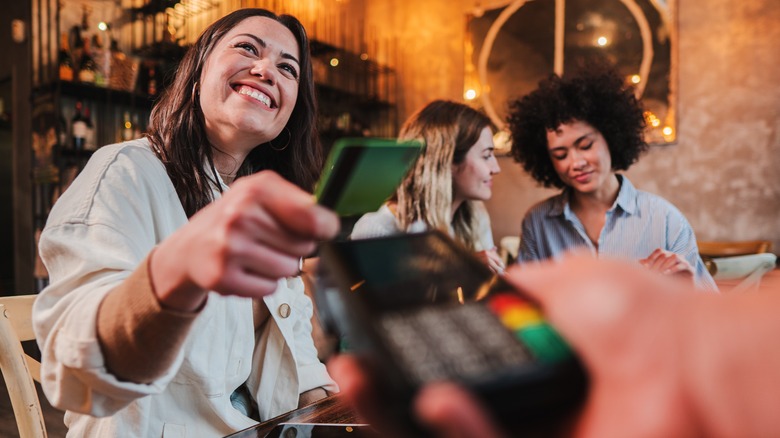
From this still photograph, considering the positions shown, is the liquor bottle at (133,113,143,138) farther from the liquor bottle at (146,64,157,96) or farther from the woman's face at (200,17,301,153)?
the woman's face at (200,17,301,153)

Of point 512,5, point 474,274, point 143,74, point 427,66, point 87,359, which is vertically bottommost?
point 87,359

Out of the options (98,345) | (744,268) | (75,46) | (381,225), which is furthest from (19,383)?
(75,46)

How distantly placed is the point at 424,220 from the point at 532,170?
663mm

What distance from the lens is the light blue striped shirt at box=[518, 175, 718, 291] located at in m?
1.99

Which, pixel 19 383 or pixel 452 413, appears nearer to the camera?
pixel 452 413

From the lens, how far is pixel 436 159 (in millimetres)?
2219

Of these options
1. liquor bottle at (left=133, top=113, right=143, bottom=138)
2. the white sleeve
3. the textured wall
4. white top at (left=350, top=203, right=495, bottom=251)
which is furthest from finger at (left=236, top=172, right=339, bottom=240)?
the textured wall

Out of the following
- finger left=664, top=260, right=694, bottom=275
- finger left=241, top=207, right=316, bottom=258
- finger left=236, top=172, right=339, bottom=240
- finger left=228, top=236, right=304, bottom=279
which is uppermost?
finger left=236, top=172, right=339, bottom=240

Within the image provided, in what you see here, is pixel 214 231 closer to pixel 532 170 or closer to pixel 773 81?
pixel 532 170

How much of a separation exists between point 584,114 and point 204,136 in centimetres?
154

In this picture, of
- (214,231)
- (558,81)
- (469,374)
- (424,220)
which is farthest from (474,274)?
(558,81)

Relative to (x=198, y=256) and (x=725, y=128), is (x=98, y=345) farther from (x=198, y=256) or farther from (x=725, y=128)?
(x=725, y=128)

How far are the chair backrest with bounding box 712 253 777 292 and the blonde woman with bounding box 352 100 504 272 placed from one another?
831mm

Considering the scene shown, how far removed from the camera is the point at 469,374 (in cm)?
30
